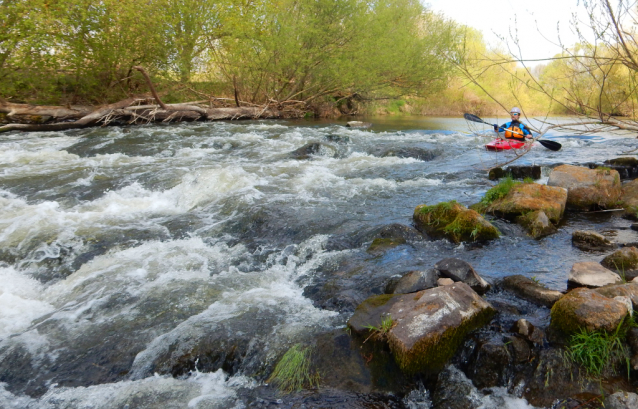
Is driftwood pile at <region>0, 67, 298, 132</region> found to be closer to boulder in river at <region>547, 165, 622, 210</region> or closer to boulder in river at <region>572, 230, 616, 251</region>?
boulder in river at <region>547, 165, 622, 210</region>

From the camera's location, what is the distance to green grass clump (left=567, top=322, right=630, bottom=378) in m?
2.40

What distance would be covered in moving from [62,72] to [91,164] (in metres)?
6.88

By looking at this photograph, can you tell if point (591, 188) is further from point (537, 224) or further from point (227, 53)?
point (227, 53)

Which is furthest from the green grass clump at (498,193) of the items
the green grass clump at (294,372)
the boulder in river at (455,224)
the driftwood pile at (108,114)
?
the driftwood pile at (108,114)

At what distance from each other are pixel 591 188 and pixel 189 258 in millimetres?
5197

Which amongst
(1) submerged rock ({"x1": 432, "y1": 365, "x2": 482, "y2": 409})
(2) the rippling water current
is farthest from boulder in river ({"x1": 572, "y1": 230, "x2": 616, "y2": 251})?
(1) submerged rock ({"x1": 432, "y1": 365, "x2": 482, "y2": 409})

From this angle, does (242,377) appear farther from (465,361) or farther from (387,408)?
(465,361)

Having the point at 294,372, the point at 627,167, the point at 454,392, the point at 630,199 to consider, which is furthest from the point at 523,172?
the point at 294,372

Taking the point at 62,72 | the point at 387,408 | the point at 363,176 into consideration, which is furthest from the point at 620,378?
the point at 62,72

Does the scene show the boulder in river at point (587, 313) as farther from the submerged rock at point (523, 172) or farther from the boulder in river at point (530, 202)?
the submerged rock at point (523, 172)

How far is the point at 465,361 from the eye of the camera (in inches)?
102

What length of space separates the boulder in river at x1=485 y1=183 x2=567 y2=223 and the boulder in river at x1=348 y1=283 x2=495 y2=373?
2.58 meters

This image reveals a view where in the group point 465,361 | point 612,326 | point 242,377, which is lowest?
point 242,377

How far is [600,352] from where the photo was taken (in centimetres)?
242
